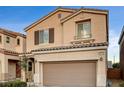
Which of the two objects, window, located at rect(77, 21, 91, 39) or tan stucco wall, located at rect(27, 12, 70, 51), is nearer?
window, located at rect(77, 21, 91, 39)

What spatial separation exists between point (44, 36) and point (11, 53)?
1514 millimetres

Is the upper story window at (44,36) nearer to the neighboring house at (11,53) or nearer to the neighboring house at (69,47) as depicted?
the neighboring house at (69,47)

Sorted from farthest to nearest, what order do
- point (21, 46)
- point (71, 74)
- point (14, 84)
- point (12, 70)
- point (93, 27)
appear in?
point (21, 46) → point (12, 70) → point (71, 74) → point (93, 27) → point (14, 84)

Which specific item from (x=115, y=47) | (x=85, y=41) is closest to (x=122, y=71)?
(x=115, y=47)

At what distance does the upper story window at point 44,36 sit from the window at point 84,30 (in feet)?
3.60

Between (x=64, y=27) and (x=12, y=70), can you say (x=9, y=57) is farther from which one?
(x=64, y=27)

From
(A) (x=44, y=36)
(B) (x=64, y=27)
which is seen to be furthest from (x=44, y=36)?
(B) (x=64, y=27)

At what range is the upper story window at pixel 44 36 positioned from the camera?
809cm

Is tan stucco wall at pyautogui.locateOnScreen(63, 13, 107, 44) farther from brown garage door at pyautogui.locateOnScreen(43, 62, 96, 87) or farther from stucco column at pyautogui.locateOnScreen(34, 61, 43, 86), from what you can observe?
stucco column at pyautogui.locateOnScreen(34, 61, 43, 86)

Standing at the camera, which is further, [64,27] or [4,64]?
[4,64]

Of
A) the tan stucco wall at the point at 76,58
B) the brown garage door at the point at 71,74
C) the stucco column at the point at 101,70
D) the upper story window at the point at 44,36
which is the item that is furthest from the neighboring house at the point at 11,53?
the stucco column at the point at 101,70

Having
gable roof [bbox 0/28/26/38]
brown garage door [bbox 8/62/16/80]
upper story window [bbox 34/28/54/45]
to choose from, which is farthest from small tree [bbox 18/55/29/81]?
gable roof [bbox 0/28/26/38]

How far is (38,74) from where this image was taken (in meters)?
8.03

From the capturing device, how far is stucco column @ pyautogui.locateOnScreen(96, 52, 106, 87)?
7.25 m
